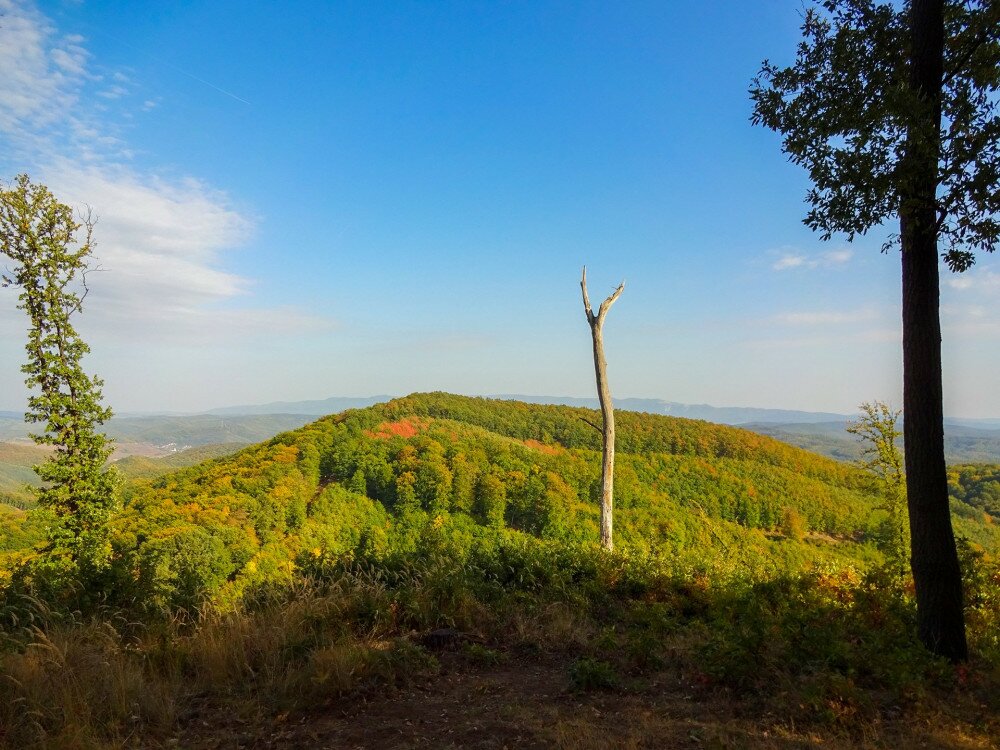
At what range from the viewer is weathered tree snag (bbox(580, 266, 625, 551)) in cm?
1365

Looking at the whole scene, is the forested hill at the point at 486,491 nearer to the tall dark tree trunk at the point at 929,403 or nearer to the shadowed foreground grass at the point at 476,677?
the shadowed foreground grass at the point at 476,677

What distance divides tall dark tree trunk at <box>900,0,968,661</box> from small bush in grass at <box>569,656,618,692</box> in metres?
3.07

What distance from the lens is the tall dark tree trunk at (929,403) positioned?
4906 mm

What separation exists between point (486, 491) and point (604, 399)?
133 feet

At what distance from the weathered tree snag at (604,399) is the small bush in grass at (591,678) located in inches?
347

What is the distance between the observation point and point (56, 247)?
20062mm

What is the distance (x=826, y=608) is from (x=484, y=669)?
450cm

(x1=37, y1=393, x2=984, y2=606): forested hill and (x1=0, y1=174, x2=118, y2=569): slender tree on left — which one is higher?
(x1=0, y1=174, x2=118, y2=569): slender tree on left

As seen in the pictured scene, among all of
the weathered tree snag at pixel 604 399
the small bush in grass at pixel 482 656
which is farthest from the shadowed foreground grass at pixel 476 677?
the weathered tree snag at pixel 604 399

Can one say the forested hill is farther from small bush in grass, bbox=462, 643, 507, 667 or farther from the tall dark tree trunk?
the tall dark tree trunk

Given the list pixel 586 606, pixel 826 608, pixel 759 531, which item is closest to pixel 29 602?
pixel 586 606

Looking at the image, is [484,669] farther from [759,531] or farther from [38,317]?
[759,531]

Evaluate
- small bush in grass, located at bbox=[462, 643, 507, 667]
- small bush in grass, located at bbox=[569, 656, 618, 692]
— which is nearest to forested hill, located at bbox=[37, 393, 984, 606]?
small bush in grass, located at bbox=[462, 643, 507, 667]

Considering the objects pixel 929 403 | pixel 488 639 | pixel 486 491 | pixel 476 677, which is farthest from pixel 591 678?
pixel 486 491
